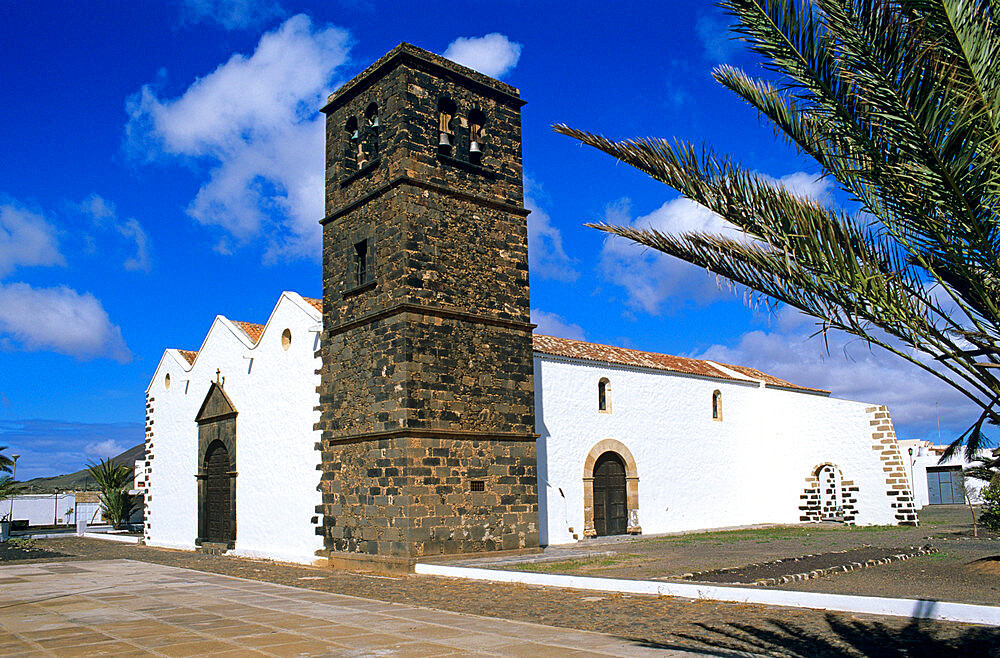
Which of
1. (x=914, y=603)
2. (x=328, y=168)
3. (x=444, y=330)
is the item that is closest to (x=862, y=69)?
(x=914, y=603)

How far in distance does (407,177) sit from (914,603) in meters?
10.5

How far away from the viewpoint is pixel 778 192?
16.8 ft

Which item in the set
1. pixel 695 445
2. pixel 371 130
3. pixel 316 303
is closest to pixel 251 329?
pixel 316 303

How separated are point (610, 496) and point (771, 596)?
11.2 m

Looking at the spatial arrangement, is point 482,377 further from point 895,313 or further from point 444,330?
point 895,313

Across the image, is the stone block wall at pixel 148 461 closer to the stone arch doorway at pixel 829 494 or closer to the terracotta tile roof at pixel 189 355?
the terracotta tile roof at pixel 189 355

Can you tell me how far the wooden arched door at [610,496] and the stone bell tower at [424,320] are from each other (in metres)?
4.21

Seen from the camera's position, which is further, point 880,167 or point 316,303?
point 316,303

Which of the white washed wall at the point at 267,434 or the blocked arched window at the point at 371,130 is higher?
the blocked arched window at the point at 371,130

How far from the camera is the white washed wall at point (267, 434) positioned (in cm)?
1631

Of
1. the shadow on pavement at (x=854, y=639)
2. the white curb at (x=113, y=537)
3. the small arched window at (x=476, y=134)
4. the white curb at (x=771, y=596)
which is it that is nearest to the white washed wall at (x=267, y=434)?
the white curb at (x=113, y=537)

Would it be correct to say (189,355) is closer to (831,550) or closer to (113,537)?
(113,537)

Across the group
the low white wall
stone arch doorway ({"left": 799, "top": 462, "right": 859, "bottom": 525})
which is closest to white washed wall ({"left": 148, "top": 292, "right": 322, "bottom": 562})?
stone arch doorway ({"left": 799, "top": 462, "right": 859, "bottom": 525})

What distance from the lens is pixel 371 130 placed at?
1565 cm
